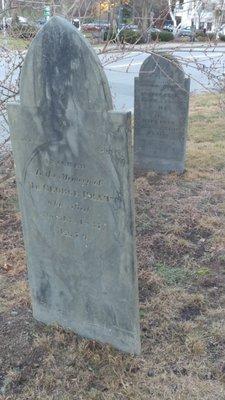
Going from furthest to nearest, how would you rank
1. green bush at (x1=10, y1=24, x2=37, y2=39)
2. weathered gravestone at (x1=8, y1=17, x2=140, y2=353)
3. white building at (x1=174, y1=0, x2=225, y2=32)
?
1. white building at (x1=174, y1=0, x2=225, y2=32)
2. green bush at (x1=10, y1=24, x2=37, y2=39)
3. weathered gravestone at (x1=8, y1=17, x2=140, y2=353)

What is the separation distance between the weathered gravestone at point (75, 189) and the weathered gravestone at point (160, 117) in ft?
11.2

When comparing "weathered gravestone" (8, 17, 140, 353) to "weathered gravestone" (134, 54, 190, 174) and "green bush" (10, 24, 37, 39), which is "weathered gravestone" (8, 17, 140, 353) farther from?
"weathered gravestone" (134, 54, 190, 174)

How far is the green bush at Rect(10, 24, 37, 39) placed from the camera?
4.82m

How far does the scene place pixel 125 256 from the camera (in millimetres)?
2463

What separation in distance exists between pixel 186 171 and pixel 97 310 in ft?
12.4

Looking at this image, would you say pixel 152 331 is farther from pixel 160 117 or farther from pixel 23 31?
pixel 160 117

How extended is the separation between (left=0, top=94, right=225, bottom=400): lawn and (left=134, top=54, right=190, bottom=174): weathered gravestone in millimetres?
1236

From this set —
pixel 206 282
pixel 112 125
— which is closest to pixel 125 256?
pixel 112 125

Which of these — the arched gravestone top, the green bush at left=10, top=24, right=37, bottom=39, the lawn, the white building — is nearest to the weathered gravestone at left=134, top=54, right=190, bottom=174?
the arched gravestone top

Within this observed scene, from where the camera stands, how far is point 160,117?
5.99m

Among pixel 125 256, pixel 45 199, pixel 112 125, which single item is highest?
pixel 112 125

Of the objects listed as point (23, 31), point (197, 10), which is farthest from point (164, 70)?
point (197, 10)

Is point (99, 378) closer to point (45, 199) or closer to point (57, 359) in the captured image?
point (57, 359)

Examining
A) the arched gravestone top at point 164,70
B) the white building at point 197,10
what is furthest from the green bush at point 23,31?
the white building at point 197,10
